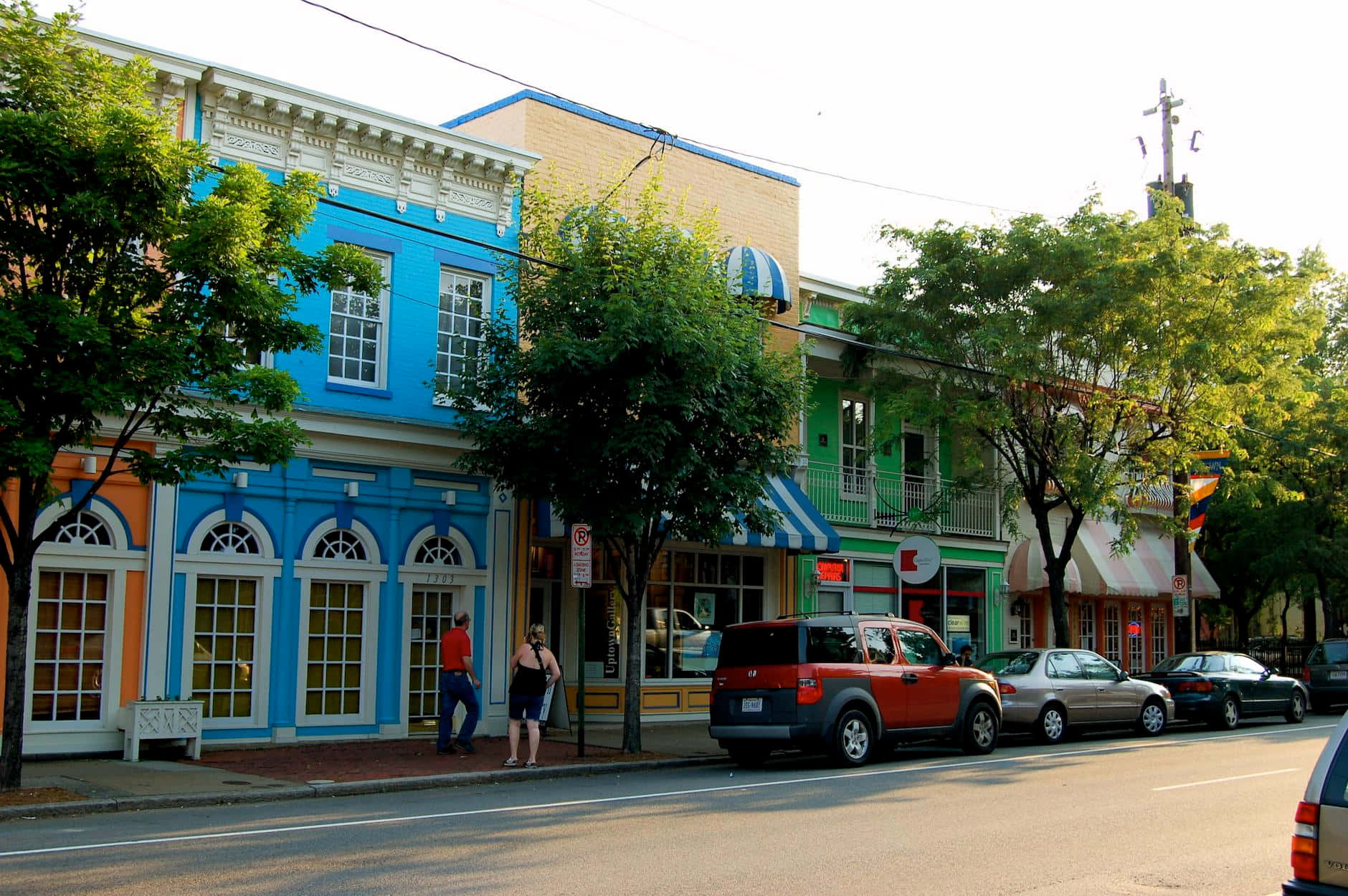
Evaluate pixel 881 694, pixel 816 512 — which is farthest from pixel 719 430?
pixel 816 512

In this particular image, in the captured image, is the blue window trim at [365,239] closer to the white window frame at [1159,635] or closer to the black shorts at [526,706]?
the black shorts at [526,706]

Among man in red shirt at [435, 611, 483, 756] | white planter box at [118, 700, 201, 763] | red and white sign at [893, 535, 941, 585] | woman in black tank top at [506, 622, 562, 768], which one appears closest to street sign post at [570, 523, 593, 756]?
woman in black tank top at [506, 622, 562, 768]

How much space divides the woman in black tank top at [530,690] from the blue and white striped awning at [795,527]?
6423 millimetres

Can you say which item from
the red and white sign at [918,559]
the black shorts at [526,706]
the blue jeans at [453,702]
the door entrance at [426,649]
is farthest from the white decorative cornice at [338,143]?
the red and white sign at [918,559]

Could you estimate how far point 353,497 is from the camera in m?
17.9

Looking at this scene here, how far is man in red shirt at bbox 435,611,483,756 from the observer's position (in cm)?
1630

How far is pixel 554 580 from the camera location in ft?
68.9

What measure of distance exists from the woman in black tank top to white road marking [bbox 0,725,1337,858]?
269 cm

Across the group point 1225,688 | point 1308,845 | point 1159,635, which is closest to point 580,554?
point 1308,845

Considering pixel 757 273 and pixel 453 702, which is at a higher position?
pixel 757 273

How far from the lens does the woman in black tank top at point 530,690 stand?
15039 millimetres

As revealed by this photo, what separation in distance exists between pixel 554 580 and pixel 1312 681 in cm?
1636

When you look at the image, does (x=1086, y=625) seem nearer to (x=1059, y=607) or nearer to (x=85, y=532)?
(x=1059, y=607)

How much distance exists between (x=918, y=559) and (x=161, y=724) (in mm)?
10393
